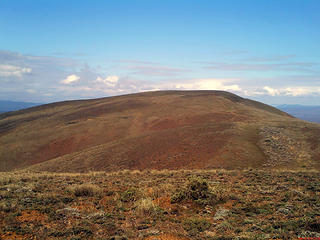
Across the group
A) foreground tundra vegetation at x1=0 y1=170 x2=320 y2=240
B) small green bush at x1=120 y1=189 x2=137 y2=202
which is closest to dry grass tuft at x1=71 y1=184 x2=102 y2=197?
foreground tundra vegetation at x1=0 y1=170 x2=320 y2=240

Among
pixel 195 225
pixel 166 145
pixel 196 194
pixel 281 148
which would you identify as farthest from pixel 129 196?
pixel 281 148

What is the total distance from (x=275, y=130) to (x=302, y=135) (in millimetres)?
3096

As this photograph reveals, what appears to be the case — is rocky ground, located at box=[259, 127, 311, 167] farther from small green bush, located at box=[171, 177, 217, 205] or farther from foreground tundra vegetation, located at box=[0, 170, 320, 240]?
small green bush, located at box=[171, 177, 217, 205]

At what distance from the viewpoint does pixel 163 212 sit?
25.4ft

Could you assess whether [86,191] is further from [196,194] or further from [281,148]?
[281,148]

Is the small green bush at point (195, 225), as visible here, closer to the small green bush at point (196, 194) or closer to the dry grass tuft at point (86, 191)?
the small green bush at point (196, 194)

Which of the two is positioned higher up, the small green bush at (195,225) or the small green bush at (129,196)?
the small green bush at (195,225)

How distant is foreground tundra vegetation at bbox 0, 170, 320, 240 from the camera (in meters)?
6.02

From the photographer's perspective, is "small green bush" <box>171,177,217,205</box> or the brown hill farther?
the brown hill

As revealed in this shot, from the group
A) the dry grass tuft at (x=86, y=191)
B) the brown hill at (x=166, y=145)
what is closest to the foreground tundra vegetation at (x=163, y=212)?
the dry grass tuft at (x=86, y=191)

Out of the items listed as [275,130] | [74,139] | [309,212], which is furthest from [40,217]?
[74,139]

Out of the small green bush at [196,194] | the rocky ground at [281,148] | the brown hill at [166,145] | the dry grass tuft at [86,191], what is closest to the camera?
the small green bush at [196,194]

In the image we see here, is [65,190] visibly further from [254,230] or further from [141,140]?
[141,140]

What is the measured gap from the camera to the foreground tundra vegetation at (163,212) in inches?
237
